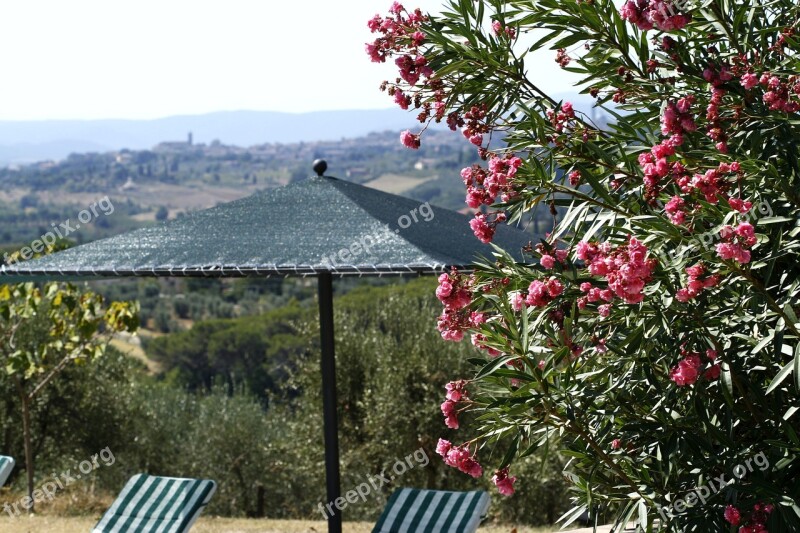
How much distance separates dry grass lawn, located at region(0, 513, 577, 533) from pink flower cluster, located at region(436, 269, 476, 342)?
559cm

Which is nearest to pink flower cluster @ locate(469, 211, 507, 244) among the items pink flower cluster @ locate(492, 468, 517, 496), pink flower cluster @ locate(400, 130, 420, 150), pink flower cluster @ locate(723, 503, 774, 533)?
pink flower cluster @ locate(400, 130, 420, 150)

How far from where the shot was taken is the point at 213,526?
361 inches

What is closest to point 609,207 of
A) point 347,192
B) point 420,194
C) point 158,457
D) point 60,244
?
point 347,192

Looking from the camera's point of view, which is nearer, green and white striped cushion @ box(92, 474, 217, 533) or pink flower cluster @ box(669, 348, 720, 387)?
pink flower cluster @ box(669, 348, 720, 387)

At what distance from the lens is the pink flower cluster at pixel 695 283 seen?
2.85 metres

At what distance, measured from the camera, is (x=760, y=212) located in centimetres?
307

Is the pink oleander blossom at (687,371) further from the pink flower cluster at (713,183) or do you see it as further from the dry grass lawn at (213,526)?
the dry grass lawn at (213,526)

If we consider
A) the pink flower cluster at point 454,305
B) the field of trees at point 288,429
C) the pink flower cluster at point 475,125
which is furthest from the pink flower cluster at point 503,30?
the field of trees at point 288,429

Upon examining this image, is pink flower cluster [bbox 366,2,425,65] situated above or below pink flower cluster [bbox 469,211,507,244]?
above

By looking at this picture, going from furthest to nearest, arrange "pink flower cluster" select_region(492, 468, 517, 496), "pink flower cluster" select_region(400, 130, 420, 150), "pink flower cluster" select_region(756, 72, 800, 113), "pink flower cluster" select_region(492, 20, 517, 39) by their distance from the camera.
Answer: "pink flower cluster" select_region(400, 130, 420, 150) → "pink flower cluster" select_region(492, 20, 517, 39) → "pink flower cluster" select_region(492, 468, 517, 496) → "pink flower cluster" select_region(756, 72, 800, 113)

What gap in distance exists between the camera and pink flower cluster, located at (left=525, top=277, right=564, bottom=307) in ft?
10.6

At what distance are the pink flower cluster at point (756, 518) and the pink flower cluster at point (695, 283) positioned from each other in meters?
0.76

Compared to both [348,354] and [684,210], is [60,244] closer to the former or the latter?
[348,354]

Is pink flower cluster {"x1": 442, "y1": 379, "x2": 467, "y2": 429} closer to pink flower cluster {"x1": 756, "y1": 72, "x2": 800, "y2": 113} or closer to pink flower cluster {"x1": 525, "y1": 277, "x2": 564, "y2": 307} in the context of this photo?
pink flower cluster {"x1": 525, "y1": 277, "x2": 564, "y2": 307}
